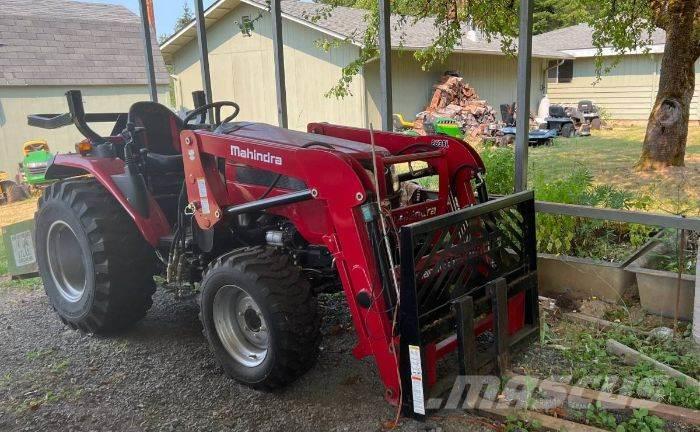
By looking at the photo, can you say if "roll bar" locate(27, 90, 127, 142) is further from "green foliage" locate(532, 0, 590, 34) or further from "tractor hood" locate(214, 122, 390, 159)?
"green foliage" locate(532, 0, 590, 34)

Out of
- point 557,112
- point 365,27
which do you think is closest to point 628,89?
point 557,112

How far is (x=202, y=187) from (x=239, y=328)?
2.86 feet

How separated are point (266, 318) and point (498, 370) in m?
1.26

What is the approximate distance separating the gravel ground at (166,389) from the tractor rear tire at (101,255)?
0.67ft

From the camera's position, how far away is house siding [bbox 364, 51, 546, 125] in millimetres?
17328

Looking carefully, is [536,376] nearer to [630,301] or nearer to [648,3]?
[630,301]

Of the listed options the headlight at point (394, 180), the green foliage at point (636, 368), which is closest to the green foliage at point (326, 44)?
the headlight at point (394, 180)

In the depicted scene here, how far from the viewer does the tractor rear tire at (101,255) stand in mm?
3986

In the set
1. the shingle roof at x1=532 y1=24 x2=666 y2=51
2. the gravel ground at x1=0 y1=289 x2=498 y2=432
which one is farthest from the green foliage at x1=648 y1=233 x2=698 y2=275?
the shingle roof at x1=532 y1=24 x2=666 y2=51

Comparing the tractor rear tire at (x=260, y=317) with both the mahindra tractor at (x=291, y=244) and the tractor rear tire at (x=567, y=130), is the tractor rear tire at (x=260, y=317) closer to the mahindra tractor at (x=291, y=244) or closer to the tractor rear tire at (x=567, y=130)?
the mahindra tractor at (x=291, y=244)

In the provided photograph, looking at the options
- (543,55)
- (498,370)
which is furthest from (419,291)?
(543,55)

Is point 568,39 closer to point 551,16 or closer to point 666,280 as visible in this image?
point 551,16

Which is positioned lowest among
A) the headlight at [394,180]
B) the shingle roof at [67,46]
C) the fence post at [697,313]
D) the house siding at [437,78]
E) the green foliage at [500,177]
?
the fence post at [697,313]

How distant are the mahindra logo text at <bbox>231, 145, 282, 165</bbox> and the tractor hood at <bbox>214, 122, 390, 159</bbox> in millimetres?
134
